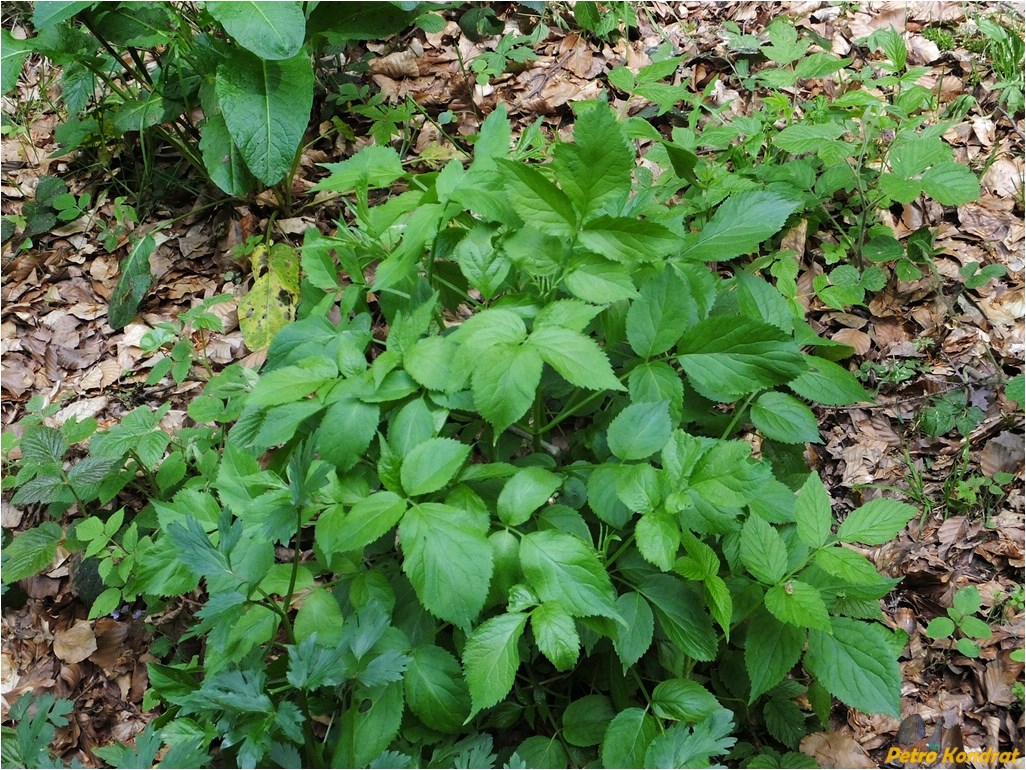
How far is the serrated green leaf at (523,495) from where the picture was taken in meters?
1.75

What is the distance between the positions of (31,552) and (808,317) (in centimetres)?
275

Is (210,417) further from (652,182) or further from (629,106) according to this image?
(629,106)

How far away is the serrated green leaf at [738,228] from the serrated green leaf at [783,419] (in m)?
0.39

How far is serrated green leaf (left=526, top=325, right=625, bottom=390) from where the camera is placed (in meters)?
1.63

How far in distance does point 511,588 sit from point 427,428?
0.41m

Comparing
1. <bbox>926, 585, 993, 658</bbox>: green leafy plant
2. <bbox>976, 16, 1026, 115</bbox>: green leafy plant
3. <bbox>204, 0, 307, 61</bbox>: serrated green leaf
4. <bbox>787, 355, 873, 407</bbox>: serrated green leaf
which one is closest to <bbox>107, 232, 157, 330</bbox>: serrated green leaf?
<bbox>204, 0, 307, 61</bbox>: serrated green leaf

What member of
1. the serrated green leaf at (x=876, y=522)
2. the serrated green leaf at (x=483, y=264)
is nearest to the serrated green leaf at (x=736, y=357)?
the serrated green leaf at (x=876, y=522)

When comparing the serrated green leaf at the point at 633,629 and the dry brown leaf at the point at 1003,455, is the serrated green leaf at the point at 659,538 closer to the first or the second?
the serrated green leaf at the point at 633,629

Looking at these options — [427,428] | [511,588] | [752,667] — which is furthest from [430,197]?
[752,667]

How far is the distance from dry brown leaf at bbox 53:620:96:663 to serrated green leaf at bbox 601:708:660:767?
1.73 m

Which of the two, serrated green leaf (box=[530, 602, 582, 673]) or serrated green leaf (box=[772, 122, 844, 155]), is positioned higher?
serrated green leaf (box=[772, 122, 844, 155])

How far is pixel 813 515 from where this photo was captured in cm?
180

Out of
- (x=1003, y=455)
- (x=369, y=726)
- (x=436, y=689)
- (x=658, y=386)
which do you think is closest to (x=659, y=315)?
(x=658, y=386)

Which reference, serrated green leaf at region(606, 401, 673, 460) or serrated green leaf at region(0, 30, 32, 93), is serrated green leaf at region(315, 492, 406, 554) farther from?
serrated green leaf at region(0, 30, 32, 93)
